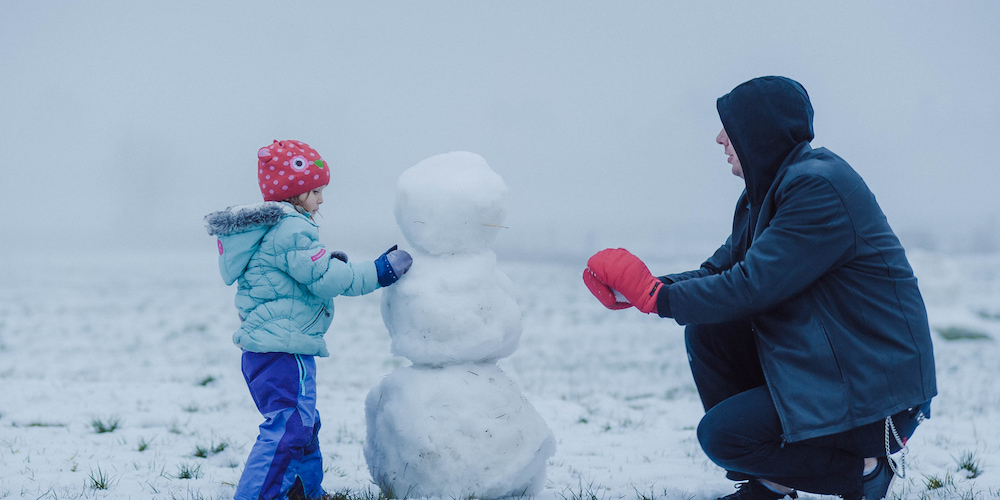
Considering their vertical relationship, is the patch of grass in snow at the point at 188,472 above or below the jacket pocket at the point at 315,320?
below

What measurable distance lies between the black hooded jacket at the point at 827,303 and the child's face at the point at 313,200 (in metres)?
1.42

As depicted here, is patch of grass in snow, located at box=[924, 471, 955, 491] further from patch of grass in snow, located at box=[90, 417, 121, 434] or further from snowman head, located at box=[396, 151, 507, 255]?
patch of grass in snow, located at box=[90, 417, 121, 434]

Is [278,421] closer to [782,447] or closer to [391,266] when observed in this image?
[391,266]

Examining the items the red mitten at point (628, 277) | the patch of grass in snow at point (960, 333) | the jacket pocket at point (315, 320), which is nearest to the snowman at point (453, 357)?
the jacket pocket at point (315, 320)

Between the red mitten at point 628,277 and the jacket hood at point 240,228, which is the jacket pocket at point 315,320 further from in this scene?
the red mitten at point 628,277

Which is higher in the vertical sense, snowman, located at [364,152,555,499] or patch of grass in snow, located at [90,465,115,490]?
snowman, located at [364,152,555,499]

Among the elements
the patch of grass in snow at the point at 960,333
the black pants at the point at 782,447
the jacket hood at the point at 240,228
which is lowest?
the patch of grass in snow at the point at 960,333

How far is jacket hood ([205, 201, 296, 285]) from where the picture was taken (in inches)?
104

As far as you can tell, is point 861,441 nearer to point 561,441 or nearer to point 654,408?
point 561,441

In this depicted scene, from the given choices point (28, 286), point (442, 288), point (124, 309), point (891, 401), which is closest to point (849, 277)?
point (891, 401)

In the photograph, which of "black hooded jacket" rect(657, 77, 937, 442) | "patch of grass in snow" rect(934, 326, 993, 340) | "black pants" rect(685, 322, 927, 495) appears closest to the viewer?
"black hooded jacket" rect(657, 77, 937, 442)

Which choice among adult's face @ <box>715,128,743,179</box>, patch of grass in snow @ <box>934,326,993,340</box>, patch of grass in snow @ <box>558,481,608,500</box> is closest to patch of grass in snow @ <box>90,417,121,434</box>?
patch of grass in snow @ <box>558,481,608,500</box>

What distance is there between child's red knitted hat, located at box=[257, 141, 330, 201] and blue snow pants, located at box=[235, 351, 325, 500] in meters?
0.63

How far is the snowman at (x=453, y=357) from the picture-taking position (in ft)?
8.76
